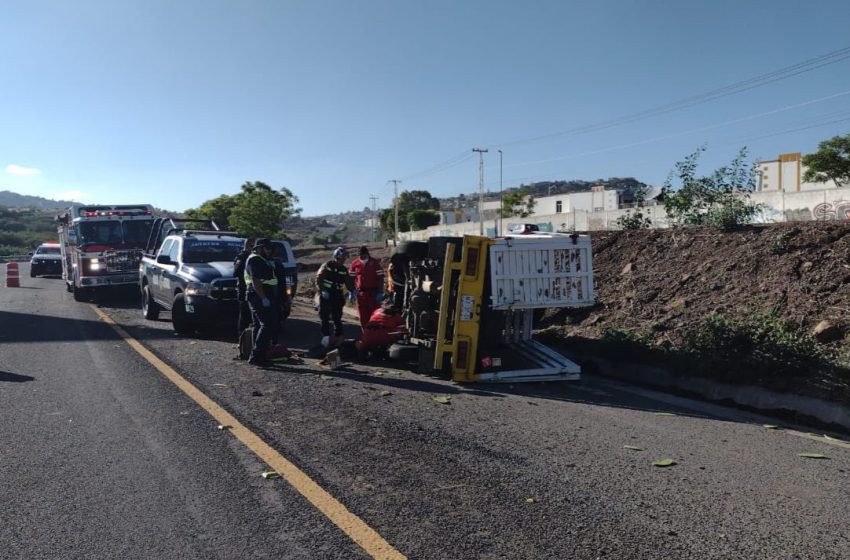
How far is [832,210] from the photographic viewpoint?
25.8m

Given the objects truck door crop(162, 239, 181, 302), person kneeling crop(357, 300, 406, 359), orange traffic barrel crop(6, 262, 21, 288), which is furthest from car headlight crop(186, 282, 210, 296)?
orange traffic barrel crop(6, 262, 21, 288)

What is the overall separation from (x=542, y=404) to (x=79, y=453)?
4369 mm

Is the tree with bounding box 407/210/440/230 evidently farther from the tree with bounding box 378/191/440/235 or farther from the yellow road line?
the yellow road line

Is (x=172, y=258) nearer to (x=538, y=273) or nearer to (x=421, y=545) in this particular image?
(x=538, y=273)

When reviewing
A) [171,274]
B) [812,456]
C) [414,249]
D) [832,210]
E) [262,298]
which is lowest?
[812,456]

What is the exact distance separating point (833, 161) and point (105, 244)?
4643 cm

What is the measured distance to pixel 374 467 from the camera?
16.6 feet

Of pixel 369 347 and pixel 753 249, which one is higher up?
pixel 753 249

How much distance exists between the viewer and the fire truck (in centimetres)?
1856

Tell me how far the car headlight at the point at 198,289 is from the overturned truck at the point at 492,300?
13.9ft

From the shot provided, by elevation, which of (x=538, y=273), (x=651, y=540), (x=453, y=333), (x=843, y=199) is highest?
(x=843, y=199)

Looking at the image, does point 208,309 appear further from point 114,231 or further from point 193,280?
point 114,231

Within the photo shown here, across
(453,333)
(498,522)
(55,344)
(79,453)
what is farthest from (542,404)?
(55,344)

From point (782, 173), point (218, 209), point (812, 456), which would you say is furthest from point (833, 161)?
point (218, 209)
